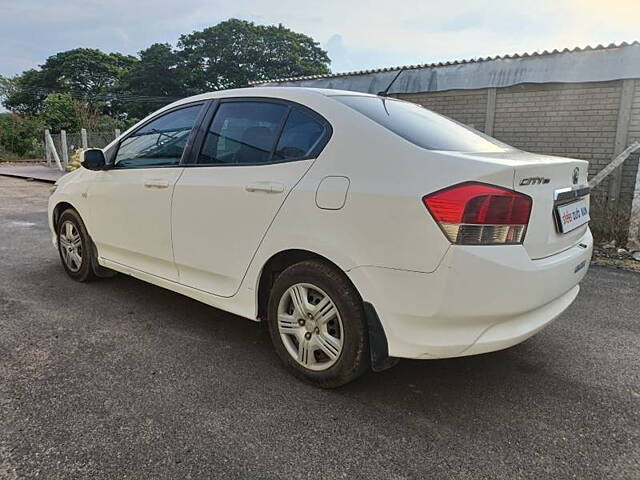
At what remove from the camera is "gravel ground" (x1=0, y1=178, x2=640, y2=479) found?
1936 millimetres

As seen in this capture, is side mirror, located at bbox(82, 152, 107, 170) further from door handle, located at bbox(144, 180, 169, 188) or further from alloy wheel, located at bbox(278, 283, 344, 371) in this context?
alloy wheel, located at bbox(278, 283, 344, 371)

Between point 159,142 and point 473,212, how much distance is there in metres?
2.44

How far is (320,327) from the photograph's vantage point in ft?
8.02

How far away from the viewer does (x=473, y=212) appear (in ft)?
6.46

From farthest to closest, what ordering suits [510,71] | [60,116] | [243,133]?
[60,116], [510,71], [243,133]

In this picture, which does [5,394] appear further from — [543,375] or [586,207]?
[586,207]

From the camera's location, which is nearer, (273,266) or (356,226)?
(356,226)

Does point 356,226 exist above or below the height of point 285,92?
below

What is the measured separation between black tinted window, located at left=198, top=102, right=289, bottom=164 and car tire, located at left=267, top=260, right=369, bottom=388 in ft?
2.46

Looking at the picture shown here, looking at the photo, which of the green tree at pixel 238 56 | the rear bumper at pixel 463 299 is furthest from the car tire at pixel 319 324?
the green tree at pixel 238 56

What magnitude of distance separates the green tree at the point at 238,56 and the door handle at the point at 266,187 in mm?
41144

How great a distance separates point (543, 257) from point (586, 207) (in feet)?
2.64

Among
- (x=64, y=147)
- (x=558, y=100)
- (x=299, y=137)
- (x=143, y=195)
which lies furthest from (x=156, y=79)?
(x=299, y=137)

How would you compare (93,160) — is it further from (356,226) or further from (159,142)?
(356,226)
